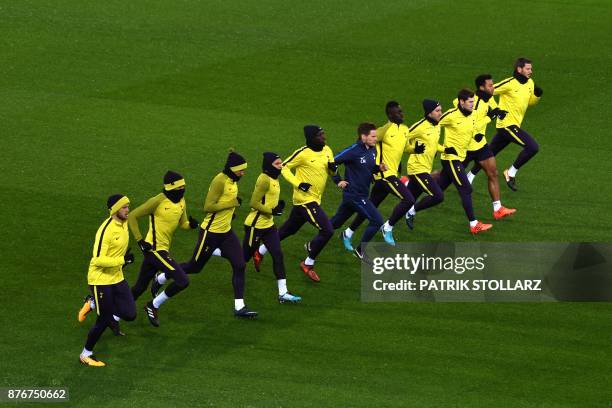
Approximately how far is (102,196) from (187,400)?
8.69 metres

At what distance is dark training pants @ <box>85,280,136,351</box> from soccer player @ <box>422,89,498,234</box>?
7282mm

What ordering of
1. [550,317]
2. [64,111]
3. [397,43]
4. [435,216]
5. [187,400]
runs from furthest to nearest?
[397,43] → [64,111] → [435,216] → [550,317] → [187,400]

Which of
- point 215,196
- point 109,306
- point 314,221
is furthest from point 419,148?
point 109,306

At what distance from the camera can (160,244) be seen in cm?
1970

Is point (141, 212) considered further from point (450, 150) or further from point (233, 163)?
point (450, 150)

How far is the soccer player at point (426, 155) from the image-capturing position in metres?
23.3

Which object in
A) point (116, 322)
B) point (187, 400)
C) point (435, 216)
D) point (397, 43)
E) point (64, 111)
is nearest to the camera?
point (187, 400)

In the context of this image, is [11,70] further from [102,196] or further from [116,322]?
[116,322]

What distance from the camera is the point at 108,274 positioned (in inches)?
731

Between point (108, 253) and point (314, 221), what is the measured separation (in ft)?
14.1

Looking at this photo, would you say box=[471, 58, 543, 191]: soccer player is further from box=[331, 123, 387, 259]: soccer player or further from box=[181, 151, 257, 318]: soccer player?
box=[181, 151, 257, 318]: soccer player

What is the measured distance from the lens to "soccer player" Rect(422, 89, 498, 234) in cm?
2395

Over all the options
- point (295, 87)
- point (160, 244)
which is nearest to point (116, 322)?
point (160, 244)

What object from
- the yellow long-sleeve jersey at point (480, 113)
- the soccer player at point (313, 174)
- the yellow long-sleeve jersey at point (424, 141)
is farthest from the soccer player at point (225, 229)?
the yellow long-sleeve jersey at point (480, 113)
